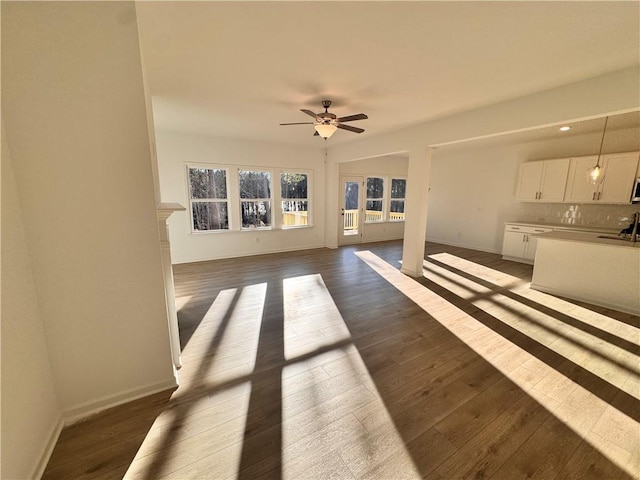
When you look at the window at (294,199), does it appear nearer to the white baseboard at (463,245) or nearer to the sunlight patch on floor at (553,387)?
the sunlight patch on floor at (553,387)

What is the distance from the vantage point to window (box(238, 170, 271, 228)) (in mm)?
6074

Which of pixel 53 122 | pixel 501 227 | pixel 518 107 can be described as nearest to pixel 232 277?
pixel 53 122

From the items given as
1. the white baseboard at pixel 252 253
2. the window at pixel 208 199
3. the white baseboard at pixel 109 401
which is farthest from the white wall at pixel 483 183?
the white baseboard at pixel 109 401

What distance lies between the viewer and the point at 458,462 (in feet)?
4.87

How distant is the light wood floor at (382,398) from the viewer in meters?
1.48

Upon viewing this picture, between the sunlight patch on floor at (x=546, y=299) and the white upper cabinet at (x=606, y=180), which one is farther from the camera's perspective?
the white upper cabinet at (x=606, y=180)

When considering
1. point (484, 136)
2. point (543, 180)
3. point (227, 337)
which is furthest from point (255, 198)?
point (543, 180)

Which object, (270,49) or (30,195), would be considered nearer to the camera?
(30,195)

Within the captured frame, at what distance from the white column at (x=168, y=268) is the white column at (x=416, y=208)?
157 inches

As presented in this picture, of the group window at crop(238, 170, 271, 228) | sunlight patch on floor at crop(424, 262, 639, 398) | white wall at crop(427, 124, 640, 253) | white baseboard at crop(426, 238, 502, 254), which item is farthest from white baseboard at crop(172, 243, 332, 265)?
white wall at crop(427, 124, 640, 253)

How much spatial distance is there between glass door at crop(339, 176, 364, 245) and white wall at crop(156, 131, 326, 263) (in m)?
0.73

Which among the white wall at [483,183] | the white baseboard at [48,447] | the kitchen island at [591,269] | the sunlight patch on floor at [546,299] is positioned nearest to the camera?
the white baseboard at [48,447]

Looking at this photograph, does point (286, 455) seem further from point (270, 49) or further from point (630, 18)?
point (630, 18)

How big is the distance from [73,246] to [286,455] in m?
1.86
